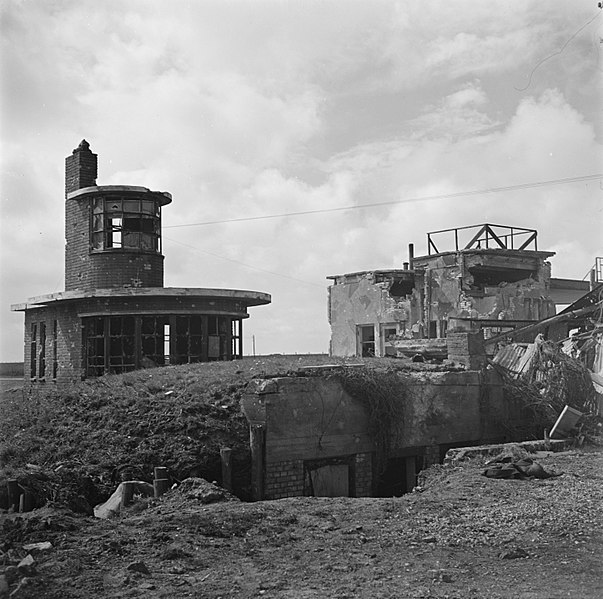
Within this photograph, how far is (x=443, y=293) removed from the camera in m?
25.6

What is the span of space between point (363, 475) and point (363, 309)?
49.5 feet

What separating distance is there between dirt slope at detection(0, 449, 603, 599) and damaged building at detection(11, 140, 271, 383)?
31.4 feet

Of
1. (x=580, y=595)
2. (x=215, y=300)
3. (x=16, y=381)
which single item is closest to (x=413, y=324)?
(x=215, y=300)

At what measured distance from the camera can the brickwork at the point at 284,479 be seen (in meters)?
12.0

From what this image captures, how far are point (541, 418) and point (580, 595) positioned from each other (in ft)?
32.6

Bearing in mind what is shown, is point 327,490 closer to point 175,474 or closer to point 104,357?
point 175,474

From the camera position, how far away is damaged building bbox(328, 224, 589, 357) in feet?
82.0

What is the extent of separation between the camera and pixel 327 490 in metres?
12.9

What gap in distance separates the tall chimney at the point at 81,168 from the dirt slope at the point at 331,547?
45.7 ft

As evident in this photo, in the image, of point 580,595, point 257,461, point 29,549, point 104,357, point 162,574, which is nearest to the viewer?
point 580,595

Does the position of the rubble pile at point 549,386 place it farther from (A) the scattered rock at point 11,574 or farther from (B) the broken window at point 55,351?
(B) the broken window at point 55,351

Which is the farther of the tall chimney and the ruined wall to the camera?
the tall chimney

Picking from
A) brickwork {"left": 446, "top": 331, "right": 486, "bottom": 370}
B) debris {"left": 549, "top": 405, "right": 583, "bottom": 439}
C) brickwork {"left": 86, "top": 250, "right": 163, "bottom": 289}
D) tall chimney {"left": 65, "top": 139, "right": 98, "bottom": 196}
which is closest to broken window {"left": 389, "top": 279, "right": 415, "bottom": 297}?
brickwork {"left": 86, "top": 250, "right": 163, "bottom": 289}

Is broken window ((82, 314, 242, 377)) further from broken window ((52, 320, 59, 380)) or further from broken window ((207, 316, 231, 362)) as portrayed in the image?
broken window ((52, 320, 59, 380))
